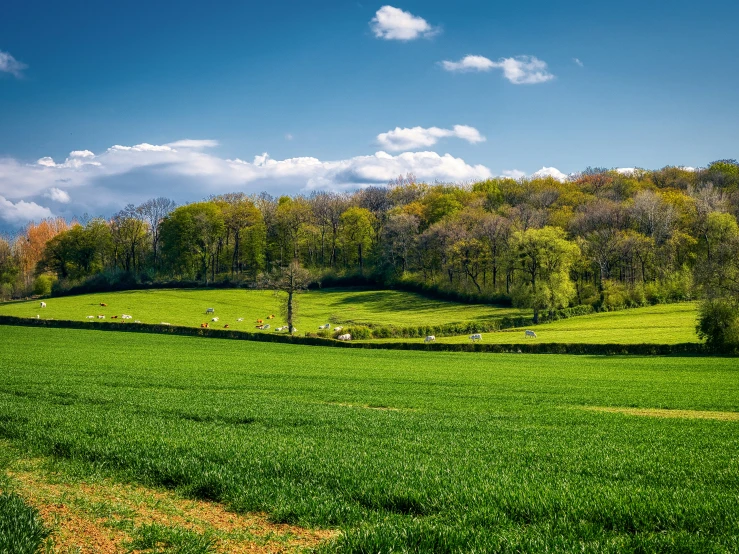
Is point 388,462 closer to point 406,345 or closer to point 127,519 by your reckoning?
point 127,519

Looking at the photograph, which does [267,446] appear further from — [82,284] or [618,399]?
[82,284]

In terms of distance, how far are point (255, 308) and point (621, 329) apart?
6218cm

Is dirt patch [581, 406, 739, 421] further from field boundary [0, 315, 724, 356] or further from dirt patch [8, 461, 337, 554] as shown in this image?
field boundary [0, 315, 724, 356]

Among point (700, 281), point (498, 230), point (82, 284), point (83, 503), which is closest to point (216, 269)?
point (82, 284)

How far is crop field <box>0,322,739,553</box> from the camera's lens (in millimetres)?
8609

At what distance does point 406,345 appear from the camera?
209 ft

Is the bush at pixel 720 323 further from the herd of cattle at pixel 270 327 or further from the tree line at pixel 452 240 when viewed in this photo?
the tree line at pixel 452 240

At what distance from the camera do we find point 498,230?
10869cm

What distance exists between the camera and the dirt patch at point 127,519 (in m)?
8.48

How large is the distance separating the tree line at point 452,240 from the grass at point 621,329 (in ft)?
14.7

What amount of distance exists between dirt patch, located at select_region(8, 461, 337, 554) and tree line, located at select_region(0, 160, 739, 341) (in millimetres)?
76556

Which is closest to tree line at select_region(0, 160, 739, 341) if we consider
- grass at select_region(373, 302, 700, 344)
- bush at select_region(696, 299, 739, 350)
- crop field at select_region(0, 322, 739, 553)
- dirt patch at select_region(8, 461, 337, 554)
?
grass at select_region(373, 302, 700, 344)

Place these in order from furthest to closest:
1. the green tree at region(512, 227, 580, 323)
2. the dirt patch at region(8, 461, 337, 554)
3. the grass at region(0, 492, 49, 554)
→ 1. the green tree at region(512, 227, 580, 323)
2. the dirt patch at region(8, 461, 337, 554)
3. the grass at region(0, 492, 49, 554)

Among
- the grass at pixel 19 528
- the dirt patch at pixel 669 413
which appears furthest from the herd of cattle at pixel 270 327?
the grass at pixel 19 528
